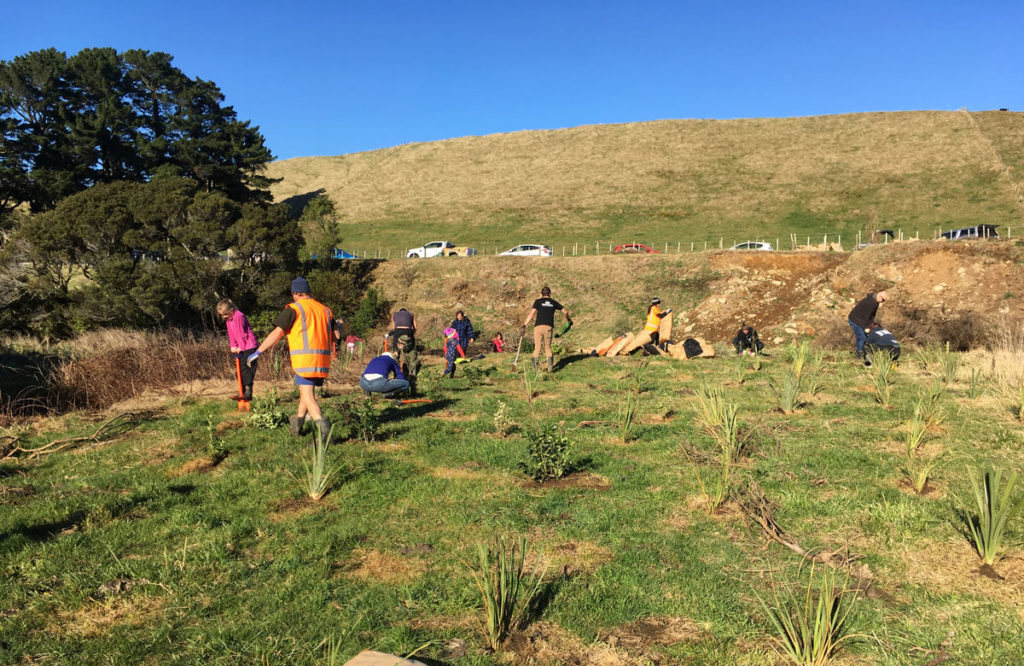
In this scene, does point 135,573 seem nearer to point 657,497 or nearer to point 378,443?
point 378,443

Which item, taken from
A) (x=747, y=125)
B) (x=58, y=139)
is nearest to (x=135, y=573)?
(x=58, y=139)

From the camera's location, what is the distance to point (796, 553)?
15.4 feet

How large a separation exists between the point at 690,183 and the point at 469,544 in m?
64.2

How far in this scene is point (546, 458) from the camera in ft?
21.4

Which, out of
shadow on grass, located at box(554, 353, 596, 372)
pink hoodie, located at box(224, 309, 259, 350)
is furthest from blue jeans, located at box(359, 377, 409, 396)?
shadow on grass, located at box(554, 353, 596, 372)

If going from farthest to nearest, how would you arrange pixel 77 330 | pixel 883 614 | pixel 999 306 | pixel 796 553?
pixel 77 330
pixel 999 306
pixel 796 553
pixel 883 614

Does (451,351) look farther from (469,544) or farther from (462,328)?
(469,544)

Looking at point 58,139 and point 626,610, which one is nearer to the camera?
point 626,610

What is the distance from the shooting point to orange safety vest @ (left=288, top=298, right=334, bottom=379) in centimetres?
715

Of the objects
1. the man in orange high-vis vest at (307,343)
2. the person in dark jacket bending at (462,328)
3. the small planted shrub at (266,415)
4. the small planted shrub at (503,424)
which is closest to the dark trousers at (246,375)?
the small planted shrub at (266,415)

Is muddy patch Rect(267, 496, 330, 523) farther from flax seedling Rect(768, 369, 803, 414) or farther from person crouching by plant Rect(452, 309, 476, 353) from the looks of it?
person crouching by plant Rect(452, 309, 476, 353)

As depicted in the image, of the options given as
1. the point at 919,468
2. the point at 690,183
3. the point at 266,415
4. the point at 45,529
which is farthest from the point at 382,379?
the point at 690,183

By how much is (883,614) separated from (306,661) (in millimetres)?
3543

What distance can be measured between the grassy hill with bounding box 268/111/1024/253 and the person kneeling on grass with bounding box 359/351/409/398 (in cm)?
3940
